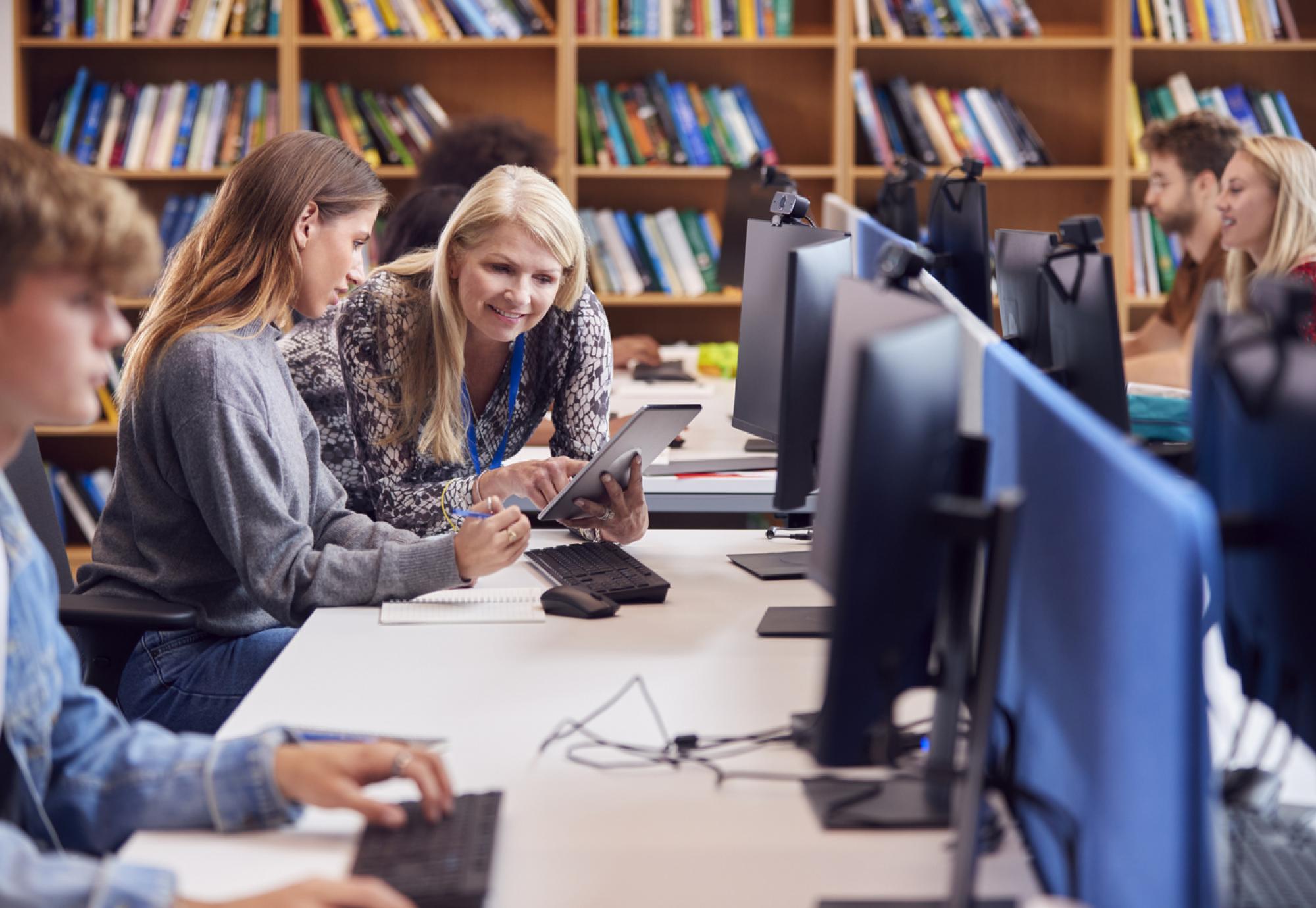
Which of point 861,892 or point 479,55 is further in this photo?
point 479,55

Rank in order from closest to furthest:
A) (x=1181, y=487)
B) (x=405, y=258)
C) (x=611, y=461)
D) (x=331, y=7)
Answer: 1. (x=1181, y=487)
2. (x=611, y=461)
3. (x=405, y=258)
4. (x=331, y=7)

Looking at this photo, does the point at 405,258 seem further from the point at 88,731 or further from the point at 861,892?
the point at 861,892

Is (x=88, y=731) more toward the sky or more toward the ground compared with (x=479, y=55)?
more toward the ground

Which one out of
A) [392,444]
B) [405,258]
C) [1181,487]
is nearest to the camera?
[1181,487]

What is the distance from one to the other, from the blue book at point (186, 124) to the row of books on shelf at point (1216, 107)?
2.85 m

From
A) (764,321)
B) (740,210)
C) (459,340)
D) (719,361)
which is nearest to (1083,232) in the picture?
(764,321)

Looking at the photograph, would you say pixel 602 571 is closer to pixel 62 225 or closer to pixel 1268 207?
pixel 62 225

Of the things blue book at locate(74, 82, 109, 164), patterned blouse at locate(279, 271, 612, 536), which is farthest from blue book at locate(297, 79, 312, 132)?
patterned blouse at locate(279, 271, 612, 536)

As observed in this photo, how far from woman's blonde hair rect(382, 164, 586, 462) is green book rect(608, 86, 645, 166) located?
2069mm

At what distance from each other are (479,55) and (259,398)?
9.82 ft

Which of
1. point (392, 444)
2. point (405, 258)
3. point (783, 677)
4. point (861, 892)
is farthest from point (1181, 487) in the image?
point (405, 258)

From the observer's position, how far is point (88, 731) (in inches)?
46.8

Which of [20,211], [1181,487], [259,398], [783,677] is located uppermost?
[20,211]

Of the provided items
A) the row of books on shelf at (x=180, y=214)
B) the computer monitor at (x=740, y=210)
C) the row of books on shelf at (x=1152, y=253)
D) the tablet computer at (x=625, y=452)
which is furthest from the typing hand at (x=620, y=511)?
the row of books on shelf at (x=1152, y=253)
